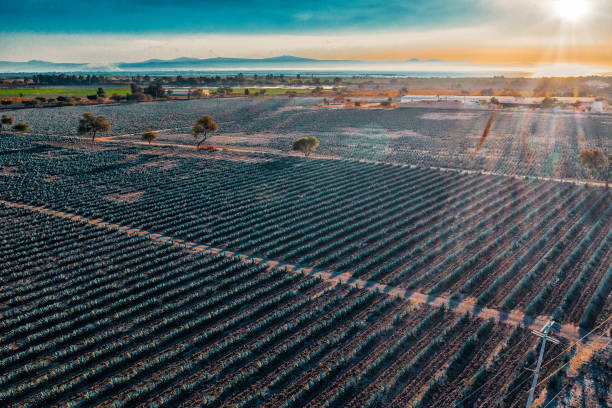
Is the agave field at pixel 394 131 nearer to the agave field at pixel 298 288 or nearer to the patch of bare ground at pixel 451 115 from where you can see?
the patch of bare ground at pixel 451 115

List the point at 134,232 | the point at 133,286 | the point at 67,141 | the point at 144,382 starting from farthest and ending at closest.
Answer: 1. the point at 67,141
2. the point at 134,232
3. the point at 133,286
4. the point at 144,382

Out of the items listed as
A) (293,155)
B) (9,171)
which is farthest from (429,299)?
(9,171)

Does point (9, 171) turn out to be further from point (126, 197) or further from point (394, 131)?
point (394, 131)

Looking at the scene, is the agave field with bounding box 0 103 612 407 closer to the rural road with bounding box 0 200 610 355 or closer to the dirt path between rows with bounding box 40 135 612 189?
the rural road with bounding box 0 200 610 355

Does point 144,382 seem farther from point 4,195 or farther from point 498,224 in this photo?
point 4,195

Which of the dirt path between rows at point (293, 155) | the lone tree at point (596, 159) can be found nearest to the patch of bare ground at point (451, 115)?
the dirt path between rows at point (293, 155)

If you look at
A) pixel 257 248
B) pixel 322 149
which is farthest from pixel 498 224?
pixel 322 149
